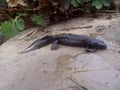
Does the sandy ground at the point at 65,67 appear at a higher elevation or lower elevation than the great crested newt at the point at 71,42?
lower

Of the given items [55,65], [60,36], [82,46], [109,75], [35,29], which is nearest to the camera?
[109,75]

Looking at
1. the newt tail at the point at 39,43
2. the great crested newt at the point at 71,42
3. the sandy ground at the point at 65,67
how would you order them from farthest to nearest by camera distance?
the newt tail at the point at 39,43 < the great crested newt at the point at 71,42 < the sandy ground at the point at 65,67

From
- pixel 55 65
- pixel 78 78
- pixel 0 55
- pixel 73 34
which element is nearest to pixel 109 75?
pixel 78 78

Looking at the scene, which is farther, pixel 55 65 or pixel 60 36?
pixel 60 36

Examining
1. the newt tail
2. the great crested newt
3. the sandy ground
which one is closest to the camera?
the sandy ground

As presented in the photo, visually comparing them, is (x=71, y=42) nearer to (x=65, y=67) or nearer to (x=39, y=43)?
(x=39, y=43)

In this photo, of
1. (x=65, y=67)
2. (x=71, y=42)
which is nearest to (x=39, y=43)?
(x=71, y=42)

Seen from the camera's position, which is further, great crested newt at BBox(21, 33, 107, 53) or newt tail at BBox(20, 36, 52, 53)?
newt tail at BBox(20, 36, 52, 53)

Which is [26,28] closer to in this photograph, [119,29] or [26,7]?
[26,7]
